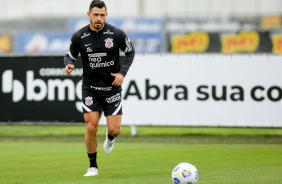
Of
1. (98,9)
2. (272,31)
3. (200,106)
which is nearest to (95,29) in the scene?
(98,9)

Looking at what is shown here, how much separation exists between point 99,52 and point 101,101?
722 mm

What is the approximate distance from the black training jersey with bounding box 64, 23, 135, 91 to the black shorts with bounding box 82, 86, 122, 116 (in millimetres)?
77

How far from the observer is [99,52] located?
920 centimetres

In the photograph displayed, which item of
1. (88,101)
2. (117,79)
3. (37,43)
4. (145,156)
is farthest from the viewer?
(37,43)

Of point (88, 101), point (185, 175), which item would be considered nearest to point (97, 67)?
point (88, 101)

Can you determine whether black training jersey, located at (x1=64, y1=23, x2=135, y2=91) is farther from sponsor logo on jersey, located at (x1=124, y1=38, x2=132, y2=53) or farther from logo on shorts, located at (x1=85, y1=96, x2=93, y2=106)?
logo on shorts, located at (x1=85, y1=96, x2=93, y2=106)

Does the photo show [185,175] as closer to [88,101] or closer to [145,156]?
[88,101]

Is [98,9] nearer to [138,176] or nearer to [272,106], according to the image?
[138,176]

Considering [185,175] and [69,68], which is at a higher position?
[69,68]

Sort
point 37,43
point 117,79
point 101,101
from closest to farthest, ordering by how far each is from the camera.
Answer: point 117,79 → point 101,101 → point 37,43

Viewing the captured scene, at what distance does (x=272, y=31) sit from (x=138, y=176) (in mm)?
28644

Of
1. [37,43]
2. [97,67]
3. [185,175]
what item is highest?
[97,67]

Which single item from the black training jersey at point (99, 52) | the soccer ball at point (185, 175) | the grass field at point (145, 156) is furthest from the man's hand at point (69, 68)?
the soccer ball at point (185, 175)

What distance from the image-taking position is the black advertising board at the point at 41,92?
17.1 m
